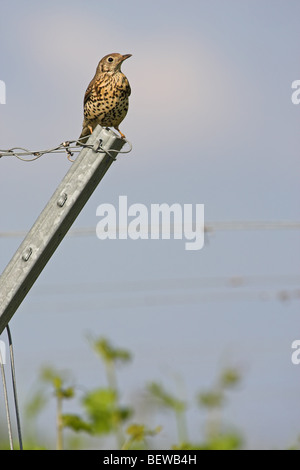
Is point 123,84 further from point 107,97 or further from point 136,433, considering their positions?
point 136,433

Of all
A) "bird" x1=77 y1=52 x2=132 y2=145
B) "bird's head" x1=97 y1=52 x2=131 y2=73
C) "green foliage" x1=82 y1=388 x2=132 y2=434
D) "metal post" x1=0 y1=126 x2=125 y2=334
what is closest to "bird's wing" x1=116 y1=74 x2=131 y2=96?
"bird" x1=77 y1=52 x2=132 y2=145

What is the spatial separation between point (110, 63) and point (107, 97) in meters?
0.44

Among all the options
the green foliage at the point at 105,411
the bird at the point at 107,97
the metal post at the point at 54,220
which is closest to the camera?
the metal post at the point at 54,220

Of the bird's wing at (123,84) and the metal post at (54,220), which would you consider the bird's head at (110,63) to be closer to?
the bird's wing at (123,84)

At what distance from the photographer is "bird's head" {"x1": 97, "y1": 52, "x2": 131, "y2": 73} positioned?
5.79m

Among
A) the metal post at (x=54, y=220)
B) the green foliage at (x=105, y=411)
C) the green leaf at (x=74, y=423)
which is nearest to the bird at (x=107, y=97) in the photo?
the metal post at (x=54, y=220)

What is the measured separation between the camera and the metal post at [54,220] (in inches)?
163

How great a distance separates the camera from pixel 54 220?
4145 millimetres

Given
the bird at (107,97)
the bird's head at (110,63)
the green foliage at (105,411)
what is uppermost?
the bird's head at (110,63)

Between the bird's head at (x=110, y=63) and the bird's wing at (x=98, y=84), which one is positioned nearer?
the bird's wing at (x=98, y=84)

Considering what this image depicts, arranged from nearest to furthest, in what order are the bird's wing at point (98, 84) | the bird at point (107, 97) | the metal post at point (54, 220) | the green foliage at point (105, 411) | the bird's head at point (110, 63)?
the metal post at point (54, 220) → the bird at point (107, 97) → the bird's wing at point (98, 84) → the bird's head at point (110, 63) → the green foliage at point (105, 411)

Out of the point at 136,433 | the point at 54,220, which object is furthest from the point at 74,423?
the point at 54,220
